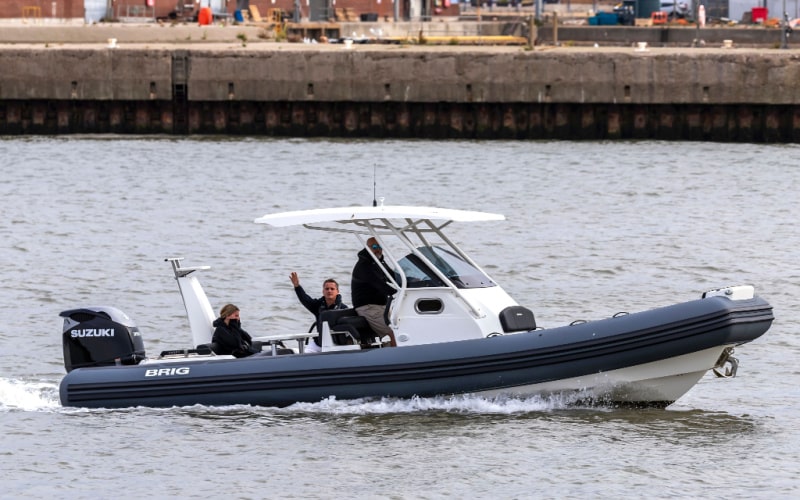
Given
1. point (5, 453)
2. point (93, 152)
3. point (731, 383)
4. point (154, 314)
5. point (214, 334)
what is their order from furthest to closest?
point (93, 152)
point (154, 314)
point (731, 383)
point (214, 334)
point (5, 453)

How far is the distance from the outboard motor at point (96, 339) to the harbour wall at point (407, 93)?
85.3ft

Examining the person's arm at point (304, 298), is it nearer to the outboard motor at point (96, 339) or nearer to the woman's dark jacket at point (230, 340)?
the woman's dark jacket at point (230, 340)

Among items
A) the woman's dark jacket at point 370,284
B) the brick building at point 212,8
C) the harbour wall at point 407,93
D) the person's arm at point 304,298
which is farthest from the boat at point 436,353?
the brick building at point 212,8

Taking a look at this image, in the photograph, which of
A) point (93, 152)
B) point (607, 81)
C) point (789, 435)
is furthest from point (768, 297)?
point (93, 152)

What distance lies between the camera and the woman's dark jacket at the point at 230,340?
14.9m

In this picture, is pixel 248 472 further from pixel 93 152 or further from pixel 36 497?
pixel 93 152

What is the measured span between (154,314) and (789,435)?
898 cm

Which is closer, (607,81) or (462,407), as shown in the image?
(462,407)

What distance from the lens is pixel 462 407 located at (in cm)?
1447

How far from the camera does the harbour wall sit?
39.6 meters

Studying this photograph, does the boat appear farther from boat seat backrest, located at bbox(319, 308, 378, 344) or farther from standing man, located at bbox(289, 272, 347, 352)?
standing man, located at bbox(289, 272, 347, 352)

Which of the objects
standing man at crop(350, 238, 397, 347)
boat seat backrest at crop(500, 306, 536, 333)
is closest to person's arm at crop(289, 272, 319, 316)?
standing man at crop(350, 238, 397, 347)

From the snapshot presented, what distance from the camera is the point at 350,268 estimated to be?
24156mm

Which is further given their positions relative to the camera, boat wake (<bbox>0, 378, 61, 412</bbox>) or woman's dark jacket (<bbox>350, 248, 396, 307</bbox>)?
boat wake (<bbox>0, 378, 61, 412</bbox>)
